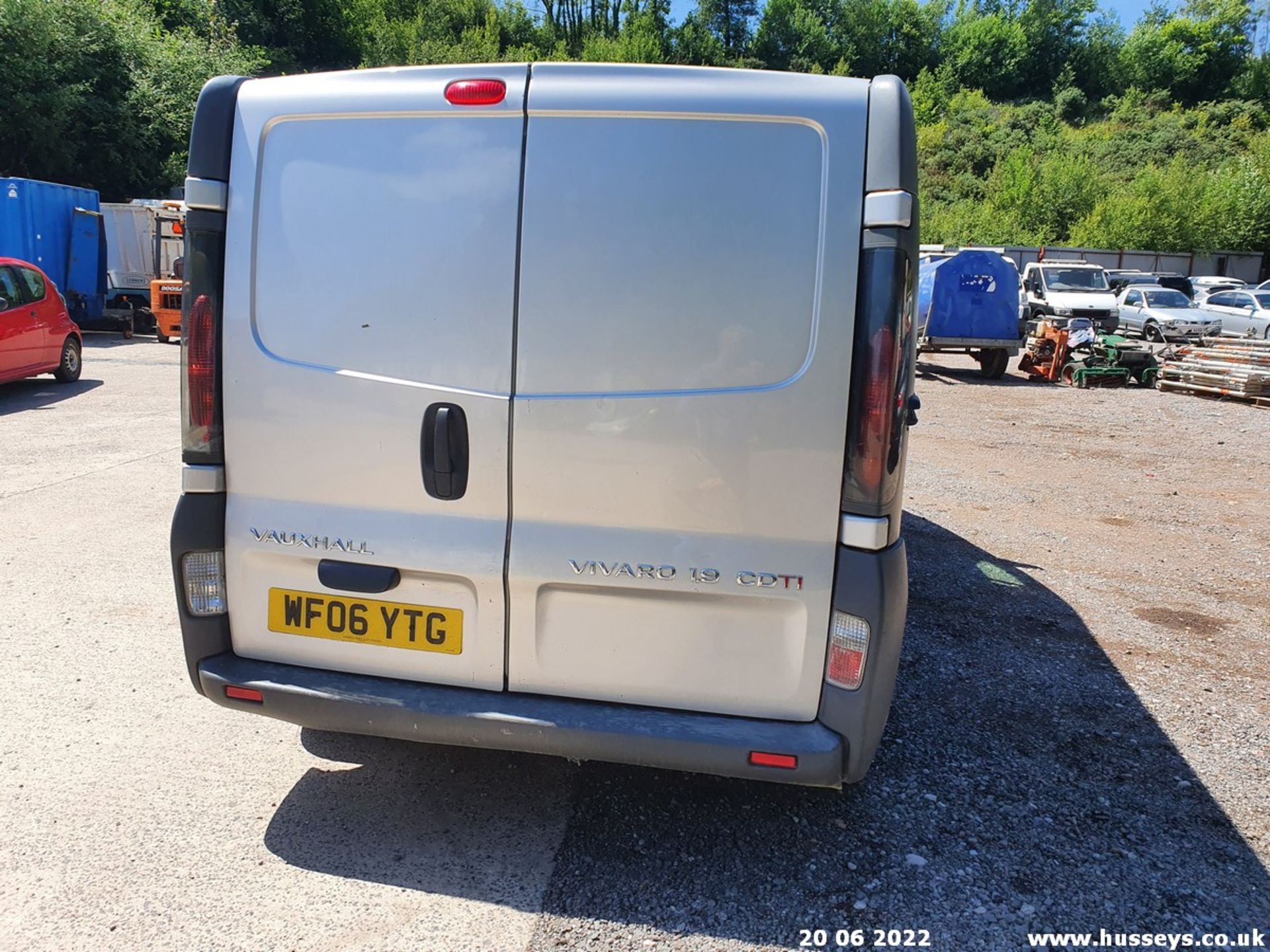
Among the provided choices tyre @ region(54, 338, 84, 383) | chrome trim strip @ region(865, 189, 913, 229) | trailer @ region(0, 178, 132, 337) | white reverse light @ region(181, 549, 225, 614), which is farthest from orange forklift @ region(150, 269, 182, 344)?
chrome trim strip @ region(865, 189, 913, 229)

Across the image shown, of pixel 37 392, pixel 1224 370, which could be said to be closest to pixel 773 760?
pixel 37 392

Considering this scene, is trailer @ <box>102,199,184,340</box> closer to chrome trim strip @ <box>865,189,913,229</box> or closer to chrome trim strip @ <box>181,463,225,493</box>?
chrome trim strip @ <box>181,463,225,493</box>

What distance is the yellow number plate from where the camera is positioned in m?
2.96

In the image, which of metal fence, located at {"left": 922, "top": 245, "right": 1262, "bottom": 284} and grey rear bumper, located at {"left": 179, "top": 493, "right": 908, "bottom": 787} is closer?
grey rear bumper, located at {"left": 179, "top": 493, "right": 908, "bottom": 787}

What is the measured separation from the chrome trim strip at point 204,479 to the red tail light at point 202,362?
0.13 m

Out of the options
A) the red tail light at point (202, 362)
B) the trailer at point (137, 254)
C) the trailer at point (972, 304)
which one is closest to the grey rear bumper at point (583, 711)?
the red tail light at point (202, 362)

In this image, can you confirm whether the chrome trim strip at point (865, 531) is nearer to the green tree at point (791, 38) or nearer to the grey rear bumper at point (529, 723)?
the grey rear bumper at point (529, 723)

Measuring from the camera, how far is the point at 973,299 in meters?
17.5

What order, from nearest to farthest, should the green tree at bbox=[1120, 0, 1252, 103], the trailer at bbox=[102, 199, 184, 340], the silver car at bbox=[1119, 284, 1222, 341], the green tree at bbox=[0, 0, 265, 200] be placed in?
1. the trailer at bbox=[102, 199, 184, 340]
2. the green tree at bbox=[0, 0, 265, 200]
3. the silver car at bbox=[1119, 284, 1222, 341]
4. the green tree at bbox=[1120, 0, 1252, 103]

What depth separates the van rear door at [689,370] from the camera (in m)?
2.65

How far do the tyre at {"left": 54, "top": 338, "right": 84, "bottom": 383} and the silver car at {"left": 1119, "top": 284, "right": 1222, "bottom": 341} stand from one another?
77.6 feet

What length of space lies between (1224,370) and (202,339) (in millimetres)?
17095

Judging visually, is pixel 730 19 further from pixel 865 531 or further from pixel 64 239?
pixel 865 531

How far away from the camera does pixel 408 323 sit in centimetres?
283
